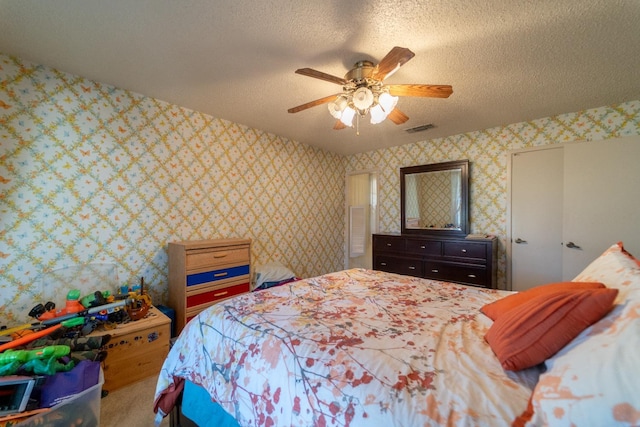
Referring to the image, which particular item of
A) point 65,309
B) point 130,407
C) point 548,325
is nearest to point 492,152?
point 548,325

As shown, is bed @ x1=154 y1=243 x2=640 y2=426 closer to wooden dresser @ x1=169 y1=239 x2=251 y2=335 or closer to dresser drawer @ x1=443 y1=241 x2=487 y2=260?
wooden dresser @ x1=169 y1=239 x2=251 y2=335

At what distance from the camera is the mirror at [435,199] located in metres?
3.47

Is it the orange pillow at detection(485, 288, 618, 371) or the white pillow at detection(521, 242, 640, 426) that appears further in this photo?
the orange pillow at detection(485, 288, 618, 371)

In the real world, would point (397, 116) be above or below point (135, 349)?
above

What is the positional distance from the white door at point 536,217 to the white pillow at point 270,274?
9.45 feet

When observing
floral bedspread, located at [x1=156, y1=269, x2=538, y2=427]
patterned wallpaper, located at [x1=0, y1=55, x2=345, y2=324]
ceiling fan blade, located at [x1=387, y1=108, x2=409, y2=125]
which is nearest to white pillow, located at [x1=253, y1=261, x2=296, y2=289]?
patterned wallpaper, located at [x1=0, y1=55, x2=345, y2=324]

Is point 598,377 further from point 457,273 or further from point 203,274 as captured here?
point 457,273

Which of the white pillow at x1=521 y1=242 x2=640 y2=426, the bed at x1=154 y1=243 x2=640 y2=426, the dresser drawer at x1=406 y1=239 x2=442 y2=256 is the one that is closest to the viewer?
the white pillow at x1=521 y1=242 x2=640 y2=426

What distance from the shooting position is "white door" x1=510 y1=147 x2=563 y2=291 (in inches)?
114

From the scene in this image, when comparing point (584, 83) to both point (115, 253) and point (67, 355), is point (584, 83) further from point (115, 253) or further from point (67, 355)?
point (115, 253)

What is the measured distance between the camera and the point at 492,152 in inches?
130

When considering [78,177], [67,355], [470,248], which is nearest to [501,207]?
[470,248]

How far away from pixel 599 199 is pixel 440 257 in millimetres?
1632

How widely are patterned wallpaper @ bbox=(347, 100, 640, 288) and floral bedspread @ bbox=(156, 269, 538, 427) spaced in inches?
82.4
